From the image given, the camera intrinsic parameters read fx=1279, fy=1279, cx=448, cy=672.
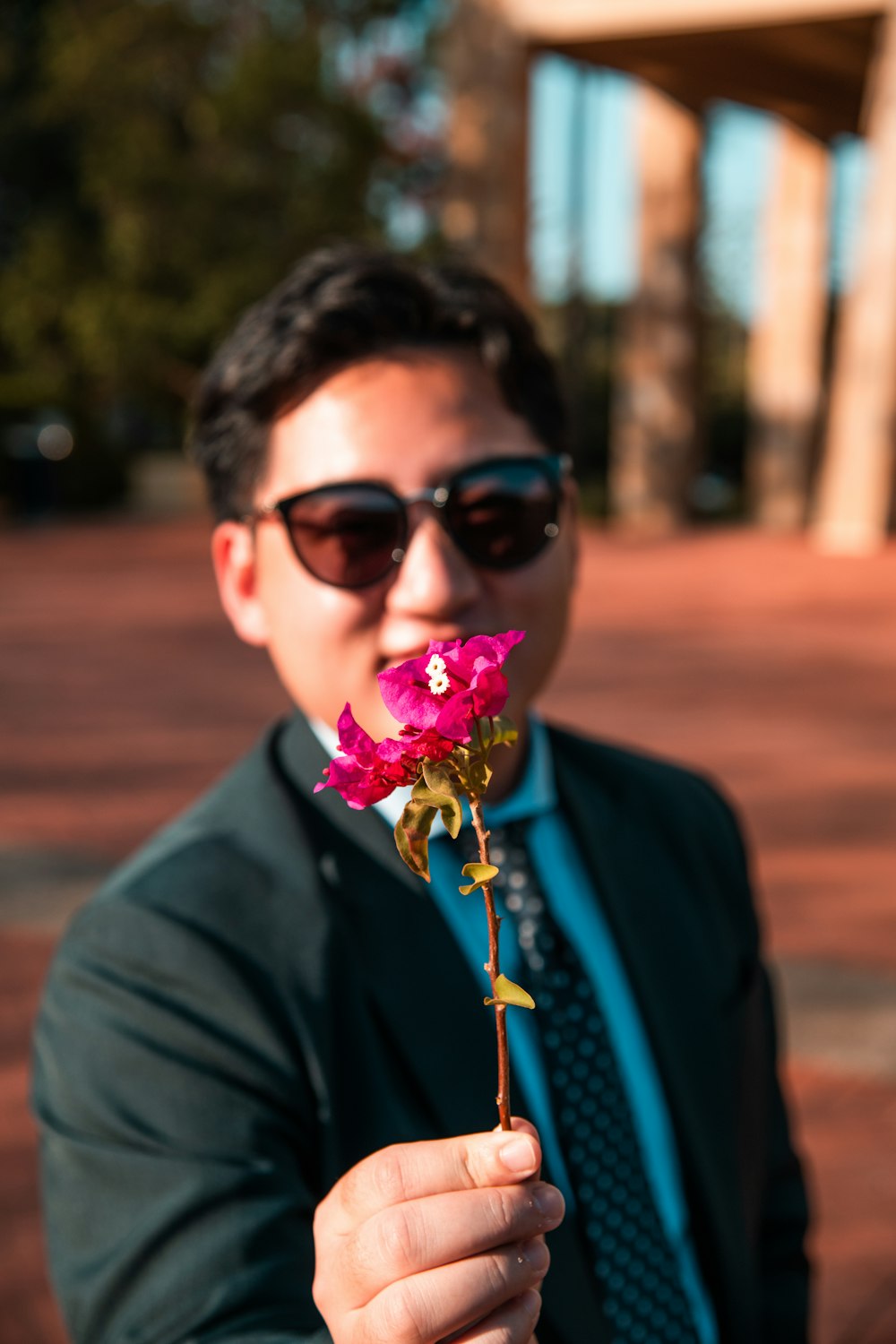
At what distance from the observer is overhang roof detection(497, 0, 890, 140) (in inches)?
638

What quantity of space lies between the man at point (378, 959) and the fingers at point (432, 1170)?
28 cm

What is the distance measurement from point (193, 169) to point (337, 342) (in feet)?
70.4

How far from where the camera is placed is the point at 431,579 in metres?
1.58

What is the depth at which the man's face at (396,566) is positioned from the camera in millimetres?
1604

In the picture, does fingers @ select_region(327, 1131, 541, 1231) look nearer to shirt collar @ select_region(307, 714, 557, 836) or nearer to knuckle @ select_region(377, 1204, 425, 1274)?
knuckle @ select_region(377, 1204, 425, 1274)

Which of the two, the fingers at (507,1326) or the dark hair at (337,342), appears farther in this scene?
the dark hair at (337,342)

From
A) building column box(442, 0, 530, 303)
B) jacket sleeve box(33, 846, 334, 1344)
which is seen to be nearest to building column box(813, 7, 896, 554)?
building column box(442, 0, 530, 303)

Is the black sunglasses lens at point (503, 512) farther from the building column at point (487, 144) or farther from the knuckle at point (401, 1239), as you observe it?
the building column at point (487, 144)

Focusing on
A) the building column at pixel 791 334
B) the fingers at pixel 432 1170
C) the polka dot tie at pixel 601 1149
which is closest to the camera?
the fingers at pixel 432 1170

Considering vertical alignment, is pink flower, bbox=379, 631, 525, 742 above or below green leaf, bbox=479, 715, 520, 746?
above

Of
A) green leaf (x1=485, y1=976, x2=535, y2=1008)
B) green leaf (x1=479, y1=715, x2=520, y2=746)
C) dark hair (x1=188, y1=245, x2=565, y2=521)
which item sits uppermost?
dark hair (x1=188, y1=245, x2=565, y2=521)

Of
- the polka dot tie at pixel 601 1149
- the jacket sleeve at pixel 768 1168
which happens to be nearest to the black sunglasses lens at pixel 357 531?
the polka dot tie at pixel 601 1149

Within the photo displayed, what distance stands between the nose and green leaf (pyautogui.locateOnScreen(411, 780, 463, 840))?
0.88 meters

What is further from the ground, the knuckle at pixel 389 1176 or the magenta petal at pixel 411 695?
the magenta petal at pixel 411 695
